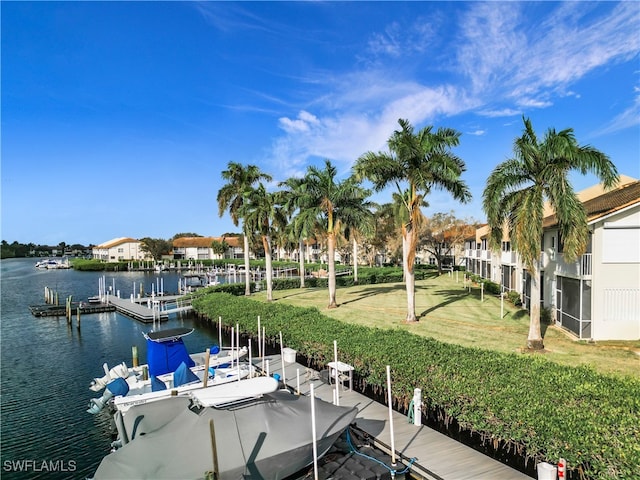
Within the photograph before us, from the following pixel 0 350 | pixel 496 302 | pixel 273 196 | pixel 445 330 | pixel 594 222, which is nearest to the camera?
pixel 594 222

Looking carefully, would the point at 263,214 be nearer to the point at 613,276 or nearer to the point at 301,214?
the point at 301,214

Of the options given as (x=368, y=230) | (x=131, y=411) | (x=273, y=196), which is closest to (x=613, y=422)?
(x=131, y=411)

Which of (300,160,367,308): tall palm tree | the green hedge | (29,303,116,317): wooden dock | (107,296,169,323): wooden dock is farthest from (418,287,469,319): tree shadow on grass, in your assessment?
(29,303,116,317): wooden dock

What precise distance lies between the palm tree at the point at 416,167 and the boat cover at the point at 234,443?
654 inches

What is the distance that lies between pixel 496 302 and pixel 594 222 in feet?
54.9

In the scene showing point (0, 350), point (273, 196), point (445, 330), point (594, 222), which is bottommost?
point (0, 350)

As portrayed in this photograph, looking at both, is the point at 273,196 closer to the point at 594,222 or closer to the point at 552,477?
the point at 594,222

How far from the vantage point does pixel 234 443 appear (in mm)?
9656

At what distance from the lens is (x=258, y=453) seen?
9.64m

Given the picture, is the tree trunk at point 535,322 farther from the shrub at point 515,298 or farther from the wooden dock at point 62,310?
the wooden dock at point 62,310

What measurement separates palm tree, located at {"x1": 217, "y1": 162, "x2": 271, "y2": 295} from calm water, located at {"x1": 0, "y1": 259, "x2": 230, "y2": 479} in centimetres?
1277

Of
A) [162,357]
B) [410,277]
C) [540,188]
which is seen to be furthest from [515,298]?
[162,357]

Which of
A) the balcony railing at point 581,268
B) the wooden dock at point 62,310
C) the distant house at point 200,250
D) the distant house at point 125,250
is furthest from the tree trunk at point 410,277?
the distant house at point 125,250

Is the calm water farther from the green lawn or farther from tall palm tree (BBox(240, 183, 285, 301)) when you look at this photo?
the green lawn
